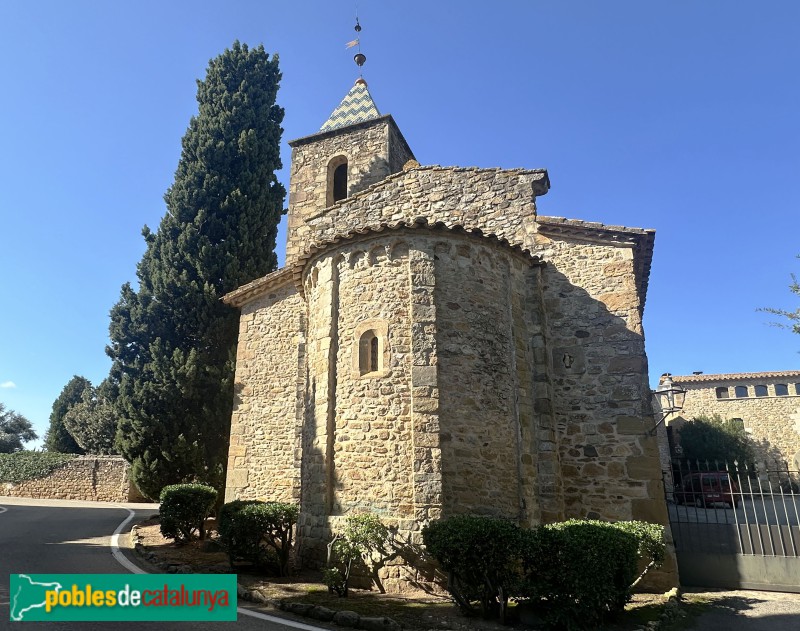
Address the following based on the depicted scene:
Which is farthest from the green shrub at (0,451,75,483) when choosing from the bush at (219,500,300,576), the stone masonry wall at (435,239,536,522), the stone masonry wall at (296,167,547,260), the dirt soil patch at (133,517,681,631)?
the stone masonry wall at (435,239,536,522)

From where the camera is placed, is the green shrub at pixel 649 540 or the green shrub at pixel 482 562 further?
the green shrub at pixel 649 540

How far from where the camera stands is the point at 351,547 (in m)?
7.71

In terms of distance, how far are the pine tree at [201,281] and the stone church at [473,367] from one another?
584 centimetres

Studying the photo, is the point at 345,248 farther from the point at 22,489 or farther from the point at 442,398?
the point at 22,489

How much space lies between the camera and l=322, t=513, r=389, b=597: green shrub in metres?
7.58

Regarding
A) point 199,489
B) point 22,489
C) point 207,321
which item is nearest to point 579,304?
point 199,489

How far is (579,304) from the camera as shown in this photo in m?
11.1

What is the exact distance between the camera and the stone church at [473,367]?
28.5ft

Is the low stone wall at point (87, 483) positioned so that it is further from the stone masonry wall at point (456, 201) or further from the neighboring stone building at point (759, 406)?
the neighboring stone building at point (759, 406)

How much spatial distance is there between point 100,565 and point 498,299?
887 cm

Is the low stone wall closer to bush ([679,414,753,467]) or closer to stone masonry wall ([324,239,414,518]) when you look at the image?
stone masonry wall ([324,239,414,518])

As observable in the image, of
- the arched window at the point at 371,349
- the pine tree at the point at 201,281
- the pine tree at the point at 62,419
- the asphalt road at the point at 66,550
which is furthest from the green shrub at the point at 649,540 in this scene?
the pine tree at the point at 62,419

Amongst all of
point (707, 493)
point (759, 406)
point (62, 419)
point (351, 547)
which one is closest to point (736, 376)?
point (759, 406)

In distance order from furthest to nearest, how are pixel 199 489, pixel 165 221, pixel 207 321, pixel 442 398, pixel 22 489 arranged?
pixel 22 489 → pixel 165 221 → pixel 207 321 → pixel 199 489 → pixel 442 398
